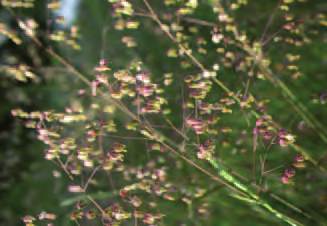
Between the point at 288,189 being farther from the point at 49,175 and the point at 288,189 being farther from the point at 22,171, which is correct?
the point at 22,171

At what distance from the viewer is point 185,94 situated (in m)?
1.95

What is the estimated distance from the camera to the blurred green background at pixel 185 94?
69.6 inches

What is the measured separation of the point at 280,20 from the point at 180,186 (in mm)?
1510

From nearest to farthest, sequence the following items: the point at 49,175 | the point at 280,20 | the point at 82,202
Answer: the point at 82,202 → the point at 280,20 → the point at 49,175

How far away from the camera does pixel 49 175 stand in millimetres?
2738

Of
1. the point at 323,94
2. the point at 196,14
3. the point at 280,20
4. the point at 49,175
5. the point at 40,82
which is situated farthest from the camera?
the point at 40,82

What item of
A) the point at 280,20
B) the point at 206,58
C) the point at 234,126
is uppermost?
the point at 280,20

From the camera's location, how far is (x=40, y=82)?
308 cm

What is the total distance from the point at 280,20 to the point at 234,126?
93cm

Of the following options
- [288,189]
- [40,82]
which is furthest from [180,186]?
[40,82]

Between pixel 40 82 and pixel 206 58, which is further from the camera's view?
pixel 40 82

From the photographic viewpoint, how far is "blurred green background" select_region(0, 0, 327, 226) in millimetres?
1768

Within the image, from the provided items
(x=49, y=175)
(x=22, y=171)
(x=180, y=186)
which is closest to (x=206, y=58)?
(x=180, y=186)

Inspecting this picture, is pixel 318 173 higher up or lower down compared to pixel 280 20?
lower down
